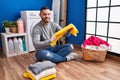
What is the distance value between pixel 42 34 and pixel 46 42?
0.61 ft

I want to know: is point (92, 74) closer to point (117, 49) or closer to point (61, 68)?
point (61, 68)

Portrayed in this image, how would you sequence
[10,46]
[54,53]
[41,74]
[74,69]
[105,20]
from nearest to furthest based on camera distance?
[41,74]
[74,69]
[54,53]
[105,20]
[10,46]

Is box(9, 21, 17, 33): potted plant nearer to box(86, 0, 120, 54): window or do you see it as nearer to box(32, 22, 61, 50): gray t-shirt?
box(32, 22, 61, 50): gray t-shirt

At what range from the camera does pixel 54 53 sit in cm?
211

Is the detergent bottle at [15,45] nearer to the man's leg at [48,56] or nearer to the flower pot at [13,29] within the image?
the flower pot at [13,29]

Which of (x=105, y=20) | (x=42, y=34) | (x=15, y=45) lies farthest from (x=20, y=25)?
(x=105, y=20)

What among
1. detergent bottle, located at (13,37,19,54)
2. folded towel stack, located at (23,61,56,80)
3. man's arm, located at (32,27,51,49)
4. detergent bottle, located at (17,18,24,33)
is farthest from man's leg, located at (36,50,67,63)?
detergent bottle, located at (17,18,24,33)

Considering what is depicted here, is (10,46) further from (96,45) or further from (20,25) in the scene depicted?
(96,45)

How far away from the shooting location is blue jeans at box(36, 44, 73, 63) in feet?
6.52

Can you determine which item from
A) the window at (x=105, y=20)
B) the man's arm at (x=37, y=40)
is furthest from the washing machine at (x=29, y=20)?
the window at (x=105, y=20)

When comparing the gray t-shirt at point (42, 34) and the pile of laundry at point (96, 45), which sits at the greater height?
the gray t-shirt at point (42, 34)

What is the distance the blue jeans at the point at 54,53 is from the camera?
1987mm

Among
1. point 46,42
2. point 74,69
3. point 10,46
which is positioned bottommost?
point 74,69

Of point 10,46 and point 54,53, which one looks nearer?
point 54,53
